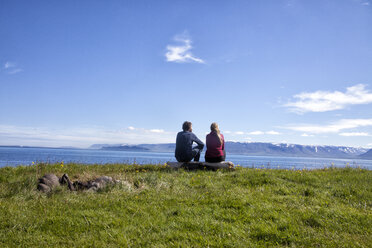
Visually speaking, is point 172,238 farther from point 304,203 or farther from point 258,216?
point 304,203

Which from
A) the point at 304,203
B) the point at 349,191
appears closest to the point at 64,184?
the point at 304,203

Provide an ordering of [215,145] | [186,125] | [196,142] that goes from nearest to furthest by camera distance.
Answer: [215,145]
[196,142]
[186,125]

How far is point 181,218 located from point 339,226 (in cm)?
322

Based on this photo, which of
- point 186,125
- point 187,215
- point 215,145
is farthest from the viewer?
point 186,125

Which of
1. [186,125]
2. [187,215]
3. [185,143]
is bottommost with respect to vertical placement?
[187,215]

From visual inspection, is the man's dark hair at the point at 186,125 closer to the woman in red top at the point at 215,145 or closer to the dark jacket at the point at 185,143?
the dark jacket at the point at 185,143

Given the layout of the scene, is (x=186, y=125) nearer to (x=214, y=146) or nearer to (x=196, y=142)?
(x=196, y=142)

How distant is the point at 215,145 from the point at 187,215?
6.64 m

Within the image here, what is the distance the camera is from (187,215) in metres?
5.52

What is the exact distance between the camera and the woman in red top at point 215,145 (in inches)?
468

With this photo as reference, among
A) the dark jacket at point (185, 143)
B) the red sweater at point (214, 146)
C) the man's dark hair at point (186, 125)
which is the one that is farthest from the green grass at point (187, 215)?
the man's dark hair at point (186, 125)

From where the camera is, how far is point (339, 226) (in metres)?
5.00

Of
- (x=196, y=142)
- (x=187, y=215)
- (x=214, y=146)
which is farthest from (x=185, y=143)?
(x=187, y=215)

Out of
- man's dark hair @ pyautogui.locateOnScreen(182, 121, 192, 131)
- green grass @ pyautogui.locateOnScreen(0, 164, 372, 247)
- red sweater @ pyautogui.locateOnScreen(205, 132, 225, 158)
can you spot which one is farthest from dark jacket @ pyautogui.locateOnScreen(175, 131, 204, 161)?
green grass @ pyautogui.locateOnScreen(0, 164, 372, 247)
